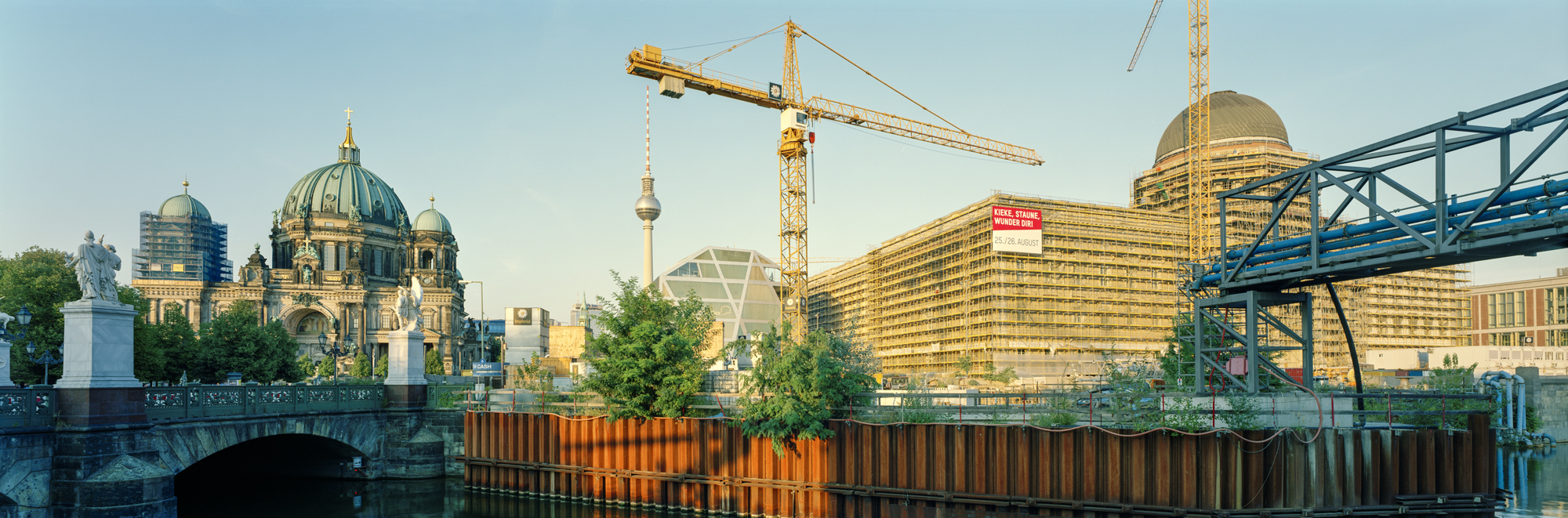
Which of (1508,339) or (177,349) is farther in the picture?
(1508,339)

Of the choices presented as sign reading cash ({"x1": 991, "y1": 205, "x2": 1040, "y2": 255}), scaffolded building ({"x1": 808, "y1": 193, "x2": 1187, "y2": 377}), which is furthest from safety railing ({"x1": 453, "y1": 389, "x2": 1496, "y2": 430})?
scaffolded building ({"x1": 808, "y1": 193, "x2": 1187, "y2": 377})

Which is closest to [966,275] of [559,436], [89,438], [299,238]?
[559,436]

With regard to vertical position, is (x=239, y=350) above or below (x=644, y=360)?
below

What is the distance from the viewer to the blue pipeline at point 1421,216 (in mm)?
17812

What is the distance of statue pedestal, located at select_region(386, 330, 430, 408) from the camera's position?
37.8 metres

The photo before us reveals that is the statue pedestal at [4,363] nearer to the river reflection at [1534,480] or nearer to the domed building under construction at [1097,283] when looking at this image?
the river reflection at [1534,480]

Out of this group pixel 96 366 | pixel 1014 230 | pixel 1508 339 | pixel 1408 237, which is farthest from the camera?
pixel 1508 339

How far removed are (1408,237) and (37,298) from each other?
2324 inches

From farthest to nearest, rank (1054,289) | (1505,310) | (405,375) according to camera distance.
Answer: (1505,310)
(1054,289)
(405,375)

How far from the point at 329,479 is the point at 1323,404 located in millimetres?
36625

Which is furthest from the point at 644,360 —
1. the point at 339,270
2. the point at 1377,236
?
the point at 339,270

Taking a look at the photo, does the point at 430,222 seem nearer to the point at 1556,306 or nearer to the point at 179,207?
the point at 179,207

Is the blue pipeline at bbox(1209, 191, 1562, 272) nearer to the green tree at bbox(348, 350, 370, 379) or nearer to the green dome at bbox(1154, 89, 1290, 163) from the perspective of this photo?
the green dome at bbox(1154, 89, 1290, 163)

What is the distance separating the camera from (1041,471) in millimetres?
23453
